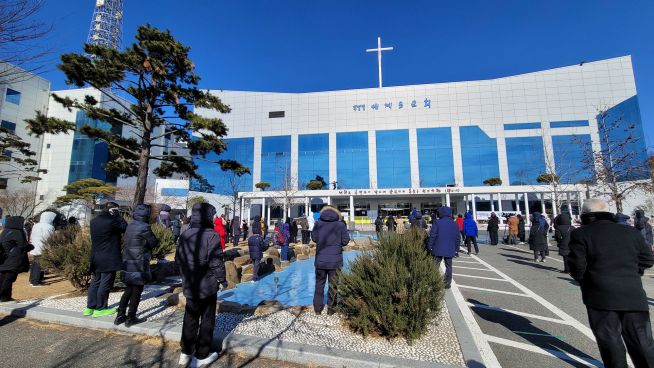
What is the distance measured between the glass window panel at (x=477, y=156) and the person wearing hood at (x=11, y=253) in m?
38.3

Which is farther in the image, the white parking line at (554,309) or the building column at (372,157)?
the building column at (372,157)

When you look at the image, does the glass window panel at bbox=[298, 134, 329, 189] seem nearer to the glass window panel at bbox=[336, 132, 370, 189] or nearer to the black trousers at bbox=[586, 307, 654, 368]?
the glass window panel at bbox=[336, 132, 370, 189]

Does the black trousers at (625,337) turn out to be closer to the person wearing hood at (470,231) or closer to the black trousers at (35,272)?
the person wearing hood at (470,231)

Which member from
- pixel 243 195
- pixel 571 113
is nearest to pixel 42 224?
pixel 243 195

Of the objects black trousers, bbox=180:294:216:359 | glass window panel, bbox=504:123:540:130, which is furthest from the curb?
glass window panel, bbox=504:123:540:130

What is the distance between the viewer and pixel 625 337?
2.50m

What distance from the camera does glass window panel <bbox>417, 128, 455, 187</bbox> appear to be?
37031mm

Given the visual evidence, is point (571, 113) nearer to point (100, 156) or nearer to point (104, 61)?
point (104, 61)

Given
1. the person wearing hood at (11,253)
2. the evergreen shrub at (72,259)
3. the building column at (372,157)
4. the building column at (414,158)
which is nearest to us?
the person wearing hood at (11,253)

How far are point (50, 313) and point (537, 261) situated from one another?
12.5 meters

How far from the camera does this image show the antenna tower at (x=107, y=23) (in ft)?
151

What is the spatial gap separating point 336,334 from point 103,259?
3493 mm

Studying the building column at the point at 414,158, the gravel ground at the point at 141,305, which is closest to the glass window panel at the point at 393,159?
the building column at the point at 414,158

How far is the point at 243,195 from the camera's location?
31.3 m
